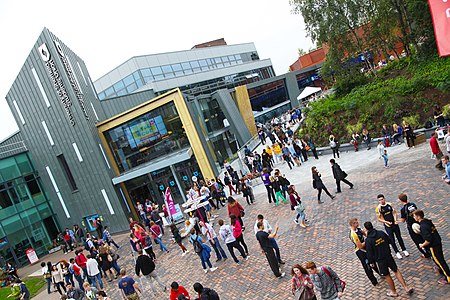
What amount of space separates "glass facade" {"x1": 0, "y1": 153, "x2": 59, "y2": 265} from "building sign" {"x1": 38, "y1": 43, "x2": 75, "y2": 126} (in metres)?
7.57

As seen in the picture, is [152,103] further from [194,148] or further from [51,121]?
[51,121]

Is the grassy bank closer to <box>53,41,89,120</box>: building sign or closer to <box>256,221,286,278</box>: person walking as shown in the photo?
<box>256,221,286,278</box>: person walking

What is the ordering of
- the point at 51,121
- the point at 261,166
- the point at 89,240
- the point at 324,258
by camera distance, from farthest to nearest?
1. the point at 51,121
2. the point at 261,166
3. the point at 89,240
4. the point at 324,258

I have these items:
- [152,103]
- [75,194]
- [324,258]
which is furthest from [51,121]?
[324,258]

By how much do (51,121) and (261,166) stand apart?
1453 cm

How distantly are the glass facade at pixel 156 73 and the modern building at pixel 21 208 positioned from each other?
14779 millimetres

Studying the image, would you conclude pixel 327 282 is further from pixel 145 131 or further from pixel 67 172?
pixel 67 172

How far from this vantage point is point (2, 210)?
2425cm

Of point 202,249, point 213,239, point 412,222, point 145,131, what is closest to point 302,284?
point 412,222

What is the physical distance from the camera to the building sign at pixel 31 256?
2348 cm

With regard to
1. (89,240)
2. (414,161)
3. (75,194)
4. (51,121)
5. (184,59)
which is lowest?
(414,161)

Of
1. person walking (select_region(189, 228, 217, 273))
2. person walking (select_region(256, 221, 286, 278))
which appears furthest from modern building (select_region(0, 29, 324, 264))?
person walking (select_region(256, 221, 286, 278))

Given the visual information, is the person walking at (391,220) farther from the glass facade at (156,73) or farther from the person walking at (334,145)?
the glass facade at (156,73)

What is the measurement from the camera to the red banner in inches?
133
